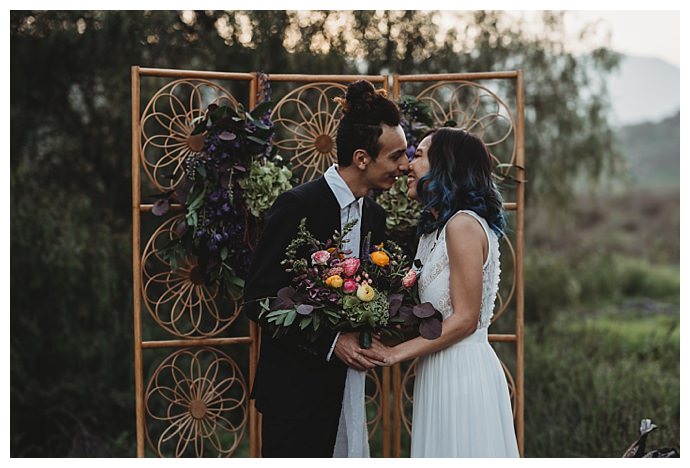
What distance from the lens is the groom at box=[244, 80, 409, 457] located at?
9.42ft

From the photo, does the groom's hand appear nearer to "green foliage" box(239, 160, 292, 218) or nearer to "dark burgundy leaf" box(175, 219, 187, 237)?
"green foliage" box(239, 160, 292, 218)

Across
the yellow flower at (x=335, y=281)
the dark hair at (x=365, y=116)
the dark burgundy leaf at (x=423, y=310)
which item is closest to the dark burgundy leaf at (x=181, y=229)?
the dark hair at (x=365, y=116)

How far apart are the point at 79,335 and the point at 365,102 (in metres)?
3.19

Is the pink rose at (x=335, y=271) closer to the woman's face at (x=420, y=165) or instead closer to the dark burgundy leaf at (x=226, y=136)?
the woman's face at (x=420, y=165)

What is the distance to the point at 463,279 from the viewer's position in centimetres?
262

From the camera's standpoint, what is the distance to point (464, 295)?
2.64 m

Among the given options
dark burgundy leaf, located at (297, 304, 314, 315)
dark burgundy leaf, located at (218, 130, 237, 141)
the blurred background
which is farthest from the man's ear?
the blurred background

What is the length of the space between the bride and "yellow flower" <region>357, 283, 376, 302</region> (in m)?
0.21

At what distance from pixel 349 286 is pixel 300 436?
2.20 ft

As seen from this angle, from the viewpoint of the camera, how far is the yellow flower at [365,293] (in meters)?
2.68

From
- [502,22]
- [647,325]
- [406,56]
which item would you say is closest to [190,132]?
[406,56]

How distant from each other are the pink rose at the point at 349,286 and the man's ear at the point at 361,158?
0.49 metres

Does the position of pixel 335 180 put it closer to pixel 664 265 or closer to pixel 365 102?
pixel 365 102

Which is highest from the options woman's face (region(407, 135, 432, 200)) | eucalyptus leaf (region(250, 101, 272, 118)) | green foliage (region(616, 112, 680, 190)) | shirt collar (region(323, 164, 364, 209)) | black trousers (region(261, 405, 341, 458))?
green foliage (region(616, 112, 680, 190))
